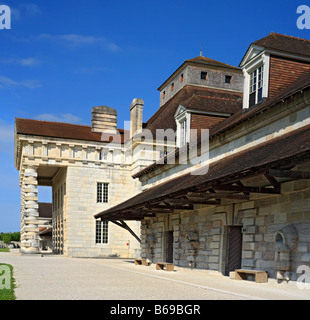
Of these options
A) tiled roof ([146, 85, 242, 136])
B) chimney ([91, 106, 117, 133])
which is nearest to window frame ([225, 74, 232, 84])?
tiled roof ([146, 85, 242, 136])

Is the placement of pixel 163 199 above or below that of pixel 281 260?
above

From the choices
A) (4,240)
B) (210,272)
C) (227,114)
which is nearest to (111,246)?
(227,114)

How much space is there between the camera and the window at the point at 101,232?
3375 cm

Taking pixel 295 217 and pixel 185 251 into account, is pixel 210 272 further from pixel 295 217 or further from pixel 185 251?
pixel 295 217

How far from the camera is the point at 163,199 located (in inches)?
574

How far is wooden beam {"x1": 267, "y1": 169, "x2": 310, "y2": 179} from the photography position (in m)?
9.55

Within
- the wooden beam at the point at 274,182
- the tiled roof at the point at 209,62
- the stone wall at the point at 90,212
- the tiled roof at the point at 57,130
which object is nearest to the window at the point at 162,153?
the stone wall at the point at 90,212

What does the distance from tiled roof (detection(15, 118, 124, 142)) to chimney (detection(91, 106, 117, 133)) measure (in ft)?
2.32

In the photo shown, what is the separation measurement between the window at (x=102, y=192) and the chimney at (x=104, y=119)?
190 inches

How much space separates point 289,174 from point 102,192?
2570cm

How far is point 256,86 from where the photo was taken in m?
15.5

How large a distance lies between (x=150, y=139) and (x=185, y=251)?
15513 mm

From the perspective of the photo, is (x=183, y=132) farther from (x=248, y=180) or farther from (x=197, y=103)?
(x=248, y=180)

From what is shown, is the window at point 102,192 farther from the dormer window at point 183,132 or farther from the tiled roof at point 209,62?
the dormer window at point 183,132
